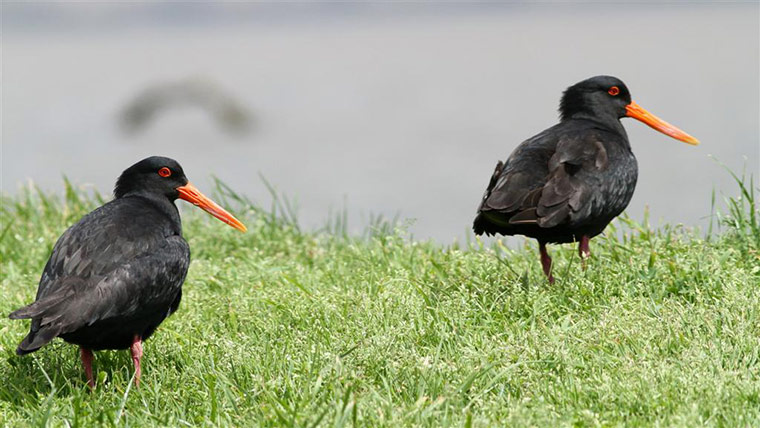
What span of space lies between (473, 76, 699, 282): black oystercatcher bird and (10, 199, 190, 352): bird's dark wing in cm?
174

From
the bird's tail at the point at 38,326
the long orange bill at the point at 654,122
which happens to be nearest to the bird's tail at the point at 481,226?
the long orange bill at the point at 654,122

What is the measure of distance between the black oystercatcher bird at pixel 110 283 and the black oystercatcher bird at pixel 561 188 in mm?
1746

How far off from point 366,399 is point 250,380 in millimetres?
641

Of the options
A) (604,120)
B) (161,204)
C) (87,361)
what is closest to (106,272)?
(87,361)

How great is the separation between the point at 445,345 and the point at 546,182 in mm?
1315

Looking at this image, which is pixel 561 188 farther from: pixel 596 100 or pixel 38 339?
pixel 38 339

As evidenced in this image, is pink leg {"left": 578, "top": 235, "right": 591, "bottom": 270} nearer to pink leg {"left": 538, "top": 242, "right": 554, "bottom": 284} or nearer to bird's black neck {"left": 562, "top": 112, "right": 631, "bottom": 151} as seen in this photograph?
pink leg {"left": 538, "top": 242, "right": 554, "bottom": 284}

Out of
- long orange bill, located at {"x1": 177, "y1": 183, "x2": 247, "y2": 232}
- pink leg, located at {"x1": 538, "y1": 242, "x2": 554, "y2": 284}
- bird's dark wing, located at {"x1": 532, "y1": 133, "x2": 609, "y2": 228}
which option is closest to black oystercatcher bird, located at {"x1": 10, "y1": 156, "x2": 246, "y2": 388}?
long orange bill, located at {"x1": 177, "y1": 183, "x2": 247, "y2": 232}

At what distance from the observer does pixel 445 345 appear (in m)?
4.60

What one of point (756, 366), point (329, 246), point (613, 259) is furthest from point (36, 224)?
point (756, 366)

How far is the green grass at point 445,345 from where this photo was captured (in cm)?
381

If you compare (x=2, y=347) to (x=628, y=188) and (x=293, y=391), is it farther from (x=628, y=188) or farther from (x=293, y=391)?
(x=628, y=188)

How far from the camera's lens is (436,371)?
4121mm

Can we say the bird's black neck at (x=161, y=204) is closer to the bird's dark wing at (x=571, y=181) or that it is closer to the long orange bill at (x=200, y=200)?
the long orange bill at (x=200, y=200)
